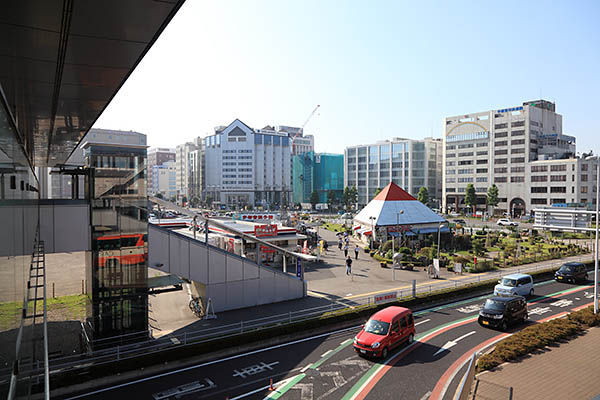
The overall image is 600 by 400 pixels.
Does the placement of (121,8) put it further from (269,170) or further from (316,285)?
(269,170)

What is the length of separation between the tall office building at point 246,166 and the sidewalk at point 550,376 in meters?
119

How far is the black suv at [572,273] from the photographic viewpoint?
26906mm

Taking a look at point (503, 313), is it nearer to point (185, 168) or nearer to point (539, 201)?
point (539, 201)

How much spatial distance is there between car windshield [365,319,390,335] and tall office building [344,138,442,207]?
96797mm

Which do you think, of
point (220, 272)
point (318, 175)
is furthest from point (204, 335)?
point (318, 175)

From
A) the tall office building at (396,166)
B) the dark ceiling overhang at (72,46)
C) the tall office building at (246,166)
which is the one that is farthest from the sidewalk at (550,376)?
the tall office building at (246,166)

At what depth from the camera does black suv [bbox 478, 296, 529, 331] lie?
679 inches

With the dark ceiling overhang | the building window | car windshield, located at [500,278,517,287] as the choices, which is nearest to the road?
car windshield, located at [500,278,517,287]

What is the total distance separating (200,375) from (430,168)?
108523mm

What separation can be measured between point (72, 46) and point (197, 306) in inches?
682

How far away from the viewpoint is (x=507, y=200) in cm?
8781

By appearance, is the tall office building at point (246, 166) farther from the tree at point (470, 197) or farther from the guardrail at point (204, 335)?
the guardrail at point (204, 335)

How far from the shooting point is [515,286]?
22.8 metres

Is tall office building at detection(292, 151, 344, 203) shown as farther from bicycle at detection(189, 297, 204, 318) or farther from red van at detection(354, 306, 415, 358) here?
red van at detection(354, 306, 415, 358)
